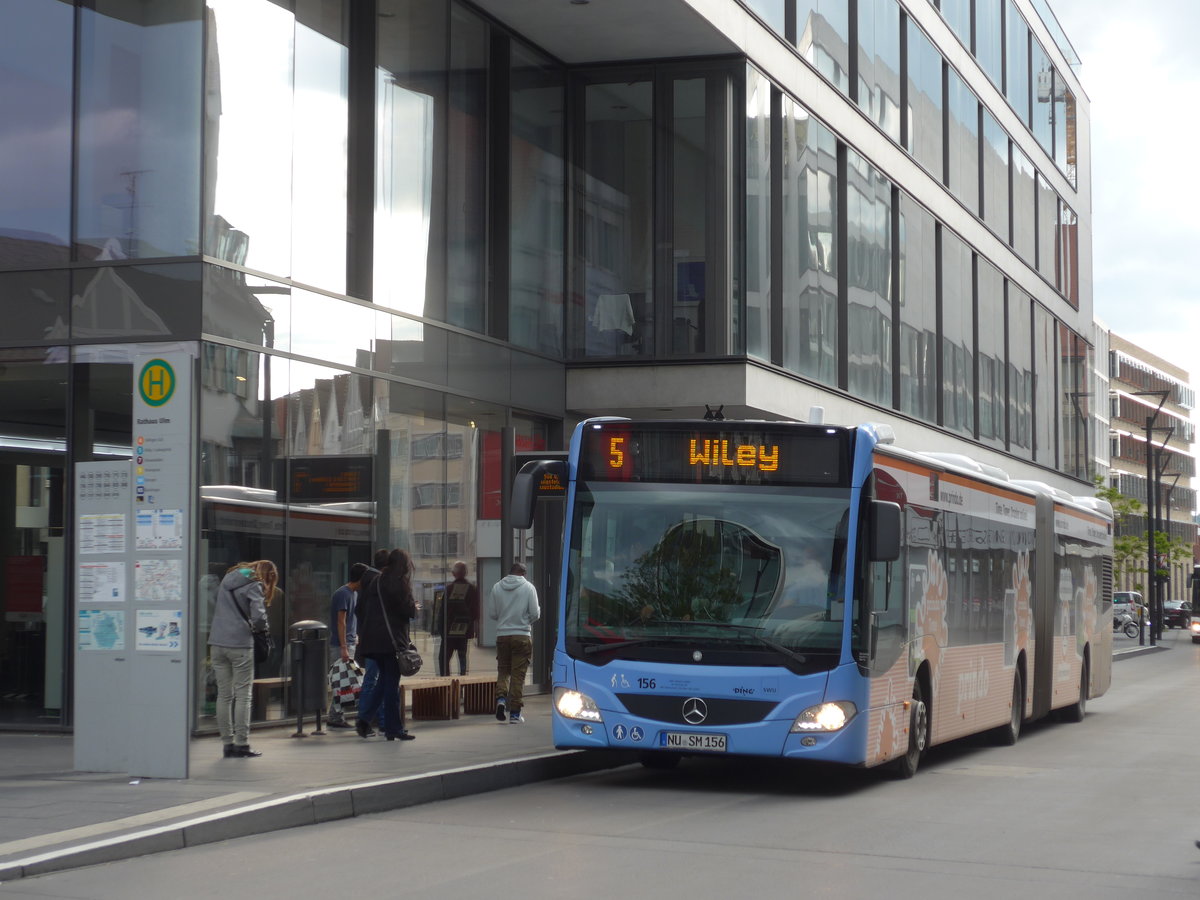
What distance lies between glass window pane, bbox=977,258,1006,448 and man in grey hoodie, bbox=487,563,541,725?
72.0 feet

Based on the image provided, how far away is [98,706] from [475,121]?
11.5m

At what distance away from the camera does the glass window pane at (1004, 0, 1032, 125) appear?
139 feet

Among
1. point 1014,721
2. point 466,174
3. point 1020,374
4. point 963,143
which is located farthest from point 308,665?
point 1020,374

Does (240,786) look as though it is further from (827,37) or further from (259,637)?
(827,37)

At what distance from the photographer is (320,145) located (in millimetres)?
A: 18438

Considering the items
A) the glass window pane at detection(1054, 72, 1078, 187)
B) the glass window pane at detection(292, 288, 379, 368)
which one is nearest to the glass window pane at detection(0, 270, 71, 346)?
the glass window pane at detection(292, 288, 379, 368)

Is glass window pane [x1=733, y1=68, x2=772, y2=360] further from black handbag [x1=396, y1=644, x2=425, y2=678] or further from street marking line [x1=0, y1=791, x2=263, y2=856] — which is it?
street marking line [x1=0, y1=791, x2=263, y2=856]

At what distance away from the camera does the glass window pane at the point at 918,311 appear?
107 ft

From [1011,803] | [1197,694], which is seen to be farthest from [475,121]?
[1197,694]

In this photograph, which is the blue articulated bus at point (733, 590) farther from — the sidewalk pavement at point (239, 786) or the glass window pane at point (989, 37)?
the glass window pane at point (989, 37)

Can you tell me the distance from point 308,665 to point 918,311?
20004 millimetres

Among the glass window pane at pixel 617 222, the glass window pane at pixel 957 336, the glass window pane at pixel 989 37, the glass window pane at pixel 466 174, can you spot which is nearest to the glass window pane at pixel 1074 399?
the glass window pane at pixel 989 37

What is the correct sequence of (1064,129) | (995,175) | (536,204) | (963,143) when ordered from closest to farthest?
(536,204), (963,143), (995,175), (1064,129)

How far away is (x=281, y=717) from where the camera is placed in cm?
1714
